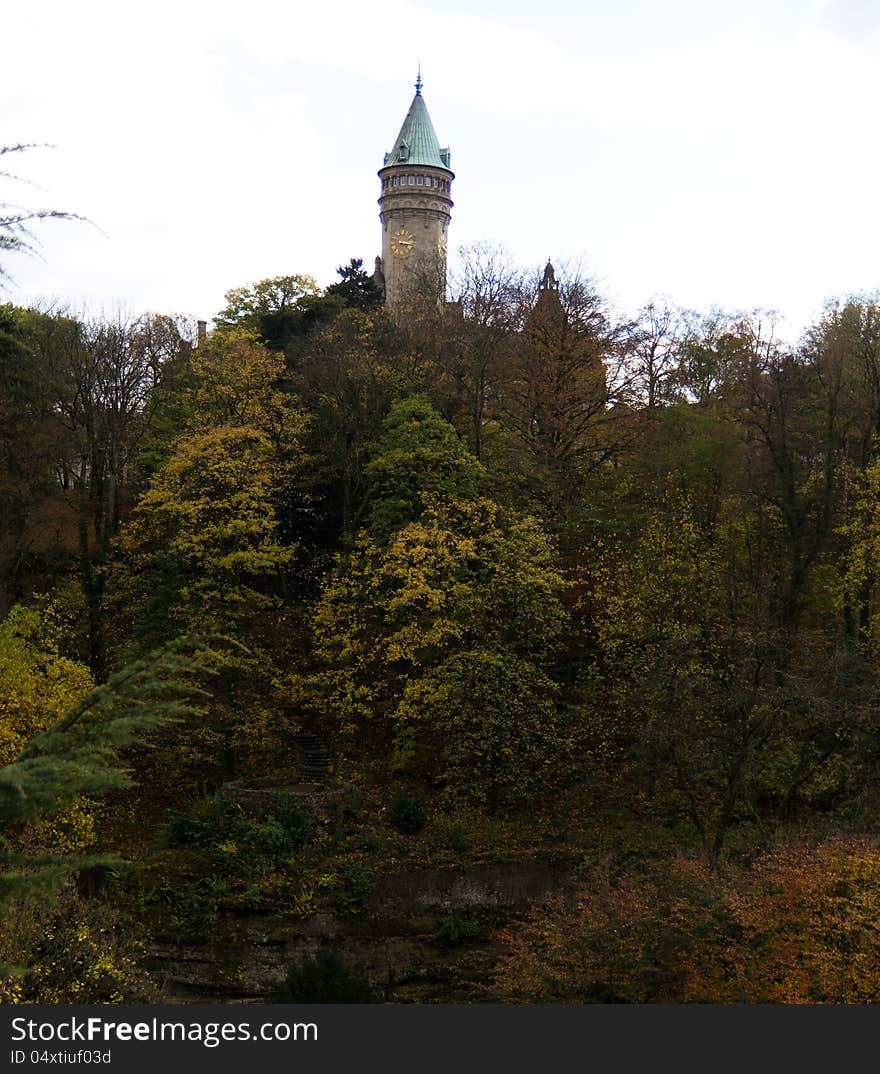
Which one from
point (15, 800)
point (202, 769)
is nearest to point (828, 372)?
point (202, 769)

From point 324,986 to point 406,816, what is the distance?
429 inches

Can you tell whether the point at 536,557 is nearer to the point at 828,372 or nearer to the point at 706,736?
the point at 706,736

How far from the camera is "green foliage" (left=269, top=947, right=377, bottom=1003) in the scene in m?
18.0

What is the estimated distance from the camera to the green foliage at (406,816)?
28844 millimetres

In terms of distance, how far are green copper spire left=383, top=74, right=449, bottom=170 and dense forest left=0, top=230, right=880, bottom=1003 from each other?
2490cm

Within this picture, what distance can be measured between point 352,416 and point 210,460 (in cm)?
774

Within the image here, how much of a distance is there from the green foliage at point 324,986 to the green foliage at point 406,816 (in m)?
9.97

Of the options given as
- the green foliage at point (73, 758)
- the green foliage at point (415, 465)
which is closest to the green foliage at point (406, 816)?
the green foliage at point (415, 465)

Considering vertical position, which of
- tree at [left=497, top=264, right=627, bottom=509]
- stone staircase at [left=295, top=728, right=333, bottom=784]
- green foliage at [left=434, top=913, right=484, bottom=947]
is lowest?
green foliage at [left=434, top=913, right=484, bottom=947]

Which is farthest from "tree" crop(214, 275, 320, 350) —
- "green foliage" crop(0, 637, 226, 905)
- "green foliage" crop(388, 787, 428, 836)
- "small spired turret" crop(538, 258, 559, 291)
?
"green foliage" crop(0, 637, 226, 905)

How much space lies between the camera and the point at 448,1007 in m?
13.5

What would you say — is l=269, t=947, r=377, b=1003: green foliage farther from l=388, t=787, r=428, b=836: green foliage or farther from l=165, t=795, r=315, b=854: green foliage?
l=388, t=787, r=428, b=836: green foliage

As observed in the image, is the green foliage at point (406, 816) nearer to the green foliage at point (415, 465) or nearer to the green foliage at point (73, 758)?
the green foliage at point (415, 465)

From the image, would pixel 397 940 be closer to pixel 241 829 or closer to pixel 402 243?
pixel 241 829
